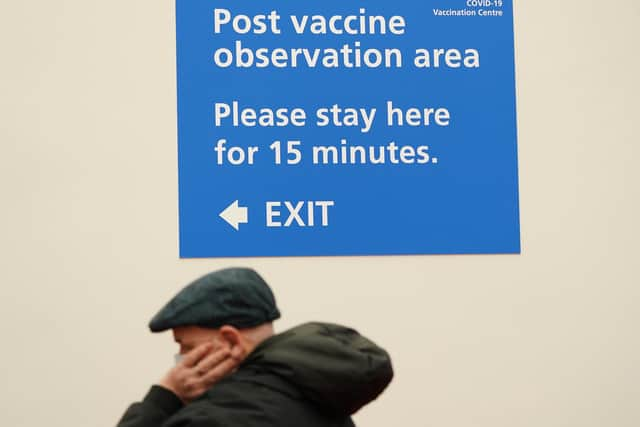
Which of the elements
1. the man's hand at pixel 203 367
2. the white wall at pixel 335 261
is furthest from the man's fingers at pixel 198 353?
the white wall at pixel 335 261

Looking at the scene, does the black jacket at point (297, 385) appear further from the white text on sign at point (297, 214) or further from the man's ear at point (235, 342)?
the white text on sign at point (297, 214)

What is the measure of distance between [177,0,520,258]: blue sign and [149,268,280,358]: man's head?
1281 mm

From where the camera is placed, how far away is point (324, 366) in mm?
1523

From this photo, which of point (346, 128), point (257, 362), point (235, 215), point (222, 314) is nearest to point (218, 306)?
point (222, 314)

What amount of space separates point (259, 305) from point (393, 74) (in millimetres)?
1597

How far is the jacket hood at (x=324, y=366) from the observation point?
1.51 meters

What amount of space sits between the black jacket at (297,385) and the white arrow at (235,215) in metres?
1.29

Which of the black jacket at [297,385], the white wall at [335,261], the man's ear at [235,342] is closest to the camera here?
the black jacket at [297,385]

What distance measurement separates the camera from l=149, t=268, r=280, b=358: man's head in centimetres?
154

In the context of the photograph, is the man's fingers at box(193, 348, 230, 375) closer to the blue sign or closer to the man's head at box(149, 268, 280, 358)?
the man's head at box(149, 268, 280, 358)

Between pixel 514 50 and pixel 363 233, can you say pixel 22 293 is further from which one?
pixel 514 50

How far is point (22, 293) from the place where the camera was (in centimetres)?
281

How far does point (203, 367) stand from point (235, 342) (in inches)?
2.8

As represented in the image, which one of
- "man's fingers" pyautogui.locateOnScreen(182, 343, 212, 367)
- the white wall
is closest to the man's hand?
"man's fingers" pyautogui.locateOnScreen(182, 343, 212, 367)
